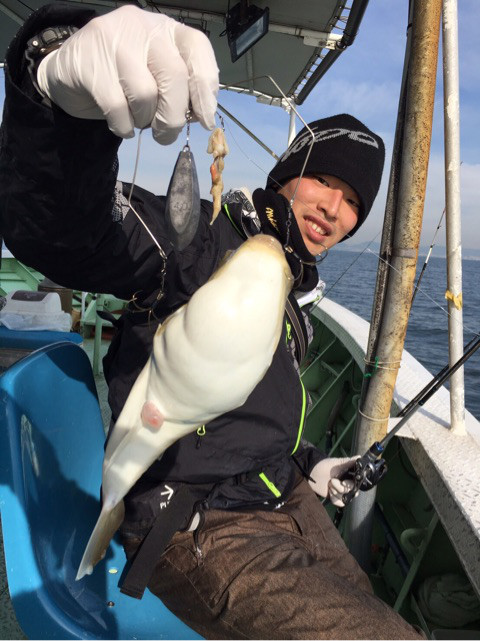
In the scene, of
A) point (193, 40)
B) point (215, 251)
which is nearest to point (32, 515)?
point (215, 251)

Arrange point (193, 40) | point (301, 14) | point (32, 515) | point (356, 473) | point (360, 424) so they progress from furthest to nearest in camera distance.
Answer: point (301, 14)
point (360, 424)
point (356, 473)
point (32, 515)
point (193, 40)

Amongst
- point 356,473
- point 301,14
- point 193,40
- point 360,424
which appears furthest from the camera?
point 301,14

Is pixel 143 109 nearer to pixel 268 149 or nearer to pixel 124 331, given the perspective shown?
pixel 268 149

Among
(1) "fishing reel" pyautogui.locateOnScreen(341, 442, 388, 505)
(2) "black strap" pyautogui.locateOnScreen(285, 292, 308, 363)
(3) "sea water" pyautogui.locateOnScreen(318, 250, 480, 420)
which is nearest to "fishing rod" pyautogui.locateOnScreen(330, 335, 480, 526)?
(1) "fishing reel" pyautogui.locateOnScreen(341, 442, 388, 505)

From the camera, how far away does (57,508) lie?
194cm

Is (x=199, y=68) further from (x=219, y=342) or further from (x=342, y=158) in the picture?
(x=342, y=158)

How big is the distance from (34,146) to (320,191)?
1318 mm

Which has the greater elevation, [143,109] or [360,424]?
[143,109]

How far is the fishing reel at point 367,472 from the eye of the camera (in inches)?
89.4

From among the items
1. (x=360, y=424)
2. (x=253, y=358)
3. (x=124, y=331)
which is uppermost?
(x=253, y=358)

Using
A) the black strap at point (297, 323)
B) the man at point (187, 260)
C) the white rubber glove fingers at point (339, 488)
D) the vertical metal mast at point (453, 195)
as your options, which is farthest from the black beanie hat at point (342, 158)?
the white rubber glove fingers at point (339, 488)

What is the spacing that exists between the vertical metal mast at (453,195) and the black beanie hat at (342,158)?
16.6 inches

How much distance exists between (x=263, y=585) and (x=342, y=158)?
177cm

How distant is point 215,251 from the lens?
1805 mm
